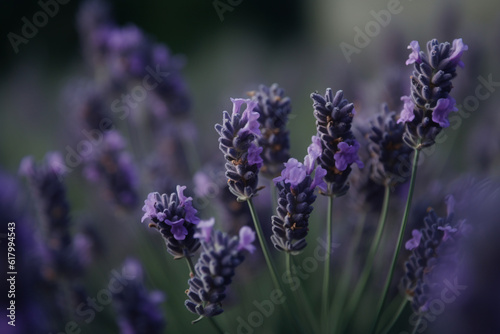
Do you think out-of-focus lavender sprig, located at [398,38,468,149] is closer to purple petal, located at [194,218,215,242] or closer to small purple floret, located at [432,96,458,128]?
small purple floret, located at [432,96,458,128]

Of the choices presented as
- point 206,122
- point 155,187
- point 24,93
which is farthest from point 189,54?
point 155,187

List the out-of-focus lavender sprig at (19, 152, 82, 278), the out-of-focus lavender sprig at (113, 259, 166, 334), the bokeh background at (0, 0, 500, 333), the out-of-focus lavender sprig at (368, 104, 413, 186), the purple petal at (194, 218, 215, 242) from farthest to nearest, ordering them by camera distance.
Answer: the bokeh background at (0, 0, 500, 333)
the out-of-focus lavender sprig at (19, 152, 82, 278)
the out-of-focus lavender sprig at (113, 259, 166, 334)
the out-of-focus lavender sprig at (368, 104, 413, 186)
the purple petal at (194, 218, 215, 242)

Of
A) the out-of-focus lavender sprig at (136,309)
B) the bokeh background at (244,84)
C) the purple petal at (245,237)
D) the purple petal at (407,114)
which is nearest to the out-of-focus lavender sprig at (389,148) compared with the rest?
the purple petal at (407,114)

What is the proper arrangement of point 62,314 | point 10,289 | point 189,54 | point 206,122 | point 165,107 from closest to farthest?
point 10,289
point 62,314
point 165,107
point 206,122
point 189,54

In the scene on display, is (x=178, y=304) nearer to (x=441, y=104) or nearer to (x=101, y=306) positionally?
(x=101, y=306)

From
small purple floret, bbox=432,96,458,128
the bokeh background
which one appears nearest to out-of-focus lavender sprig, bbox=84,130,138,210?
the bokeh background
